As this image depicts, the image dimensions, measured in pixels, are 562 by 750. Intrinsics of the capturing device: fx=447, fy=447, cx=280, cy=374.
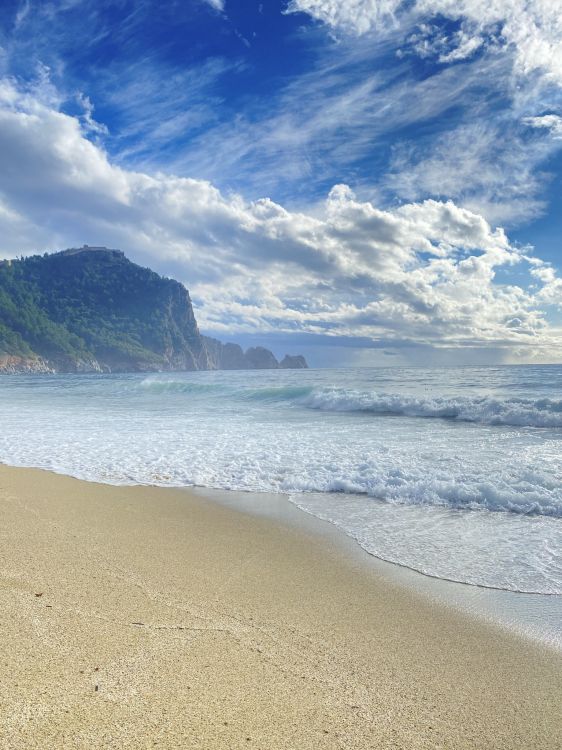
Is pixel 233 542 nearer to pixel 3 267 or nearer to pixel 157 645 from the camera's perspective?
pixel 157 645

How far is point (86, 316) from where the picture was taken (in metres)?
159

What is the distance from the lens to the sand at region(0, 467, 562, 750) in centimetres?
200

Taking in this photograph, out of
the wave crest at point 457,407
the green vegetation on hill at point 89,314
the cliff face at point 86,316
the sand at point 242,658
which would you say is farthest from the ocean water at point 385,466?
the green vegetation on hill at point 89,314

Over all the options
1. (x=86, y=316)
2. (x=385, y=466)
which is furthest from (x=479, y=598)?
(x=86, y=316)

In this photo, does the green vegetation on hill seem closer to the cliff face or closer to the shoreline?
the cliff face

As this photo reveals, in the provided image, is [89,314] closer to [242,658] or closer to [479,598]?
[479,598]

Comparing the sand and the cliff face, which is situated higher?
the cliff face

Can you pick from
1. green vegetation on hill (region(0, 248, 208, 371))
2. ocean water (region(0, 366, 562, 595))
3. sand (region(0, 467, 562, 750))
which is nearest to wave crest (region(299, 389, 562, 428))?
ocean water (region(0, 366, 562, 595))

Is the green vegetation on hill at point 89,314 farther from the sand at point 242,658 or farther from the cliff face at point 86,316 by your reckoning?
the sand at point 242,658

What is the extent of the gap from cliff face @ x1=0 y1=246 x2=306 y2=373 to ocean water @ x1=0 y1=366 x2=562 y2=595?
12206 centimetres

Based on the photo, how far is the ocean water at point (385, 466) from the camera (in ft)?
15.5

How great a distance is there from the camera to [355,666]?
2.62 meters

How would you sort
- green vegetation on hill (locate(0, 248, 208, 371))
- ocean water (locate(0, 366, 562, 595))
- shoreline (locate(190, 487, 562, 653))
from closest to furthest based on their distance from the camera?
shoreline (locate(190, 487, 562, 653)) < ocean water (locate(0, 366, 562, 595)) < green vegetation on hill (locate(0, 248, 208, 371))

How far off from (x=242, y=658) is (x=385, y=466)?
587 cm
